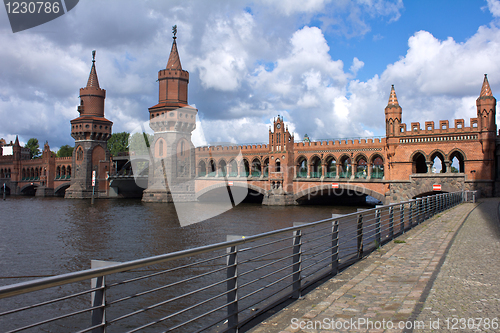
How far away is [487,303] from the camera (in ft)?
17.0

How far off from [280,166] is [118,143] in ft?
171

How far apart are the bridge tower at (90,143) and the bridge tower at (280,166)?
3034cm

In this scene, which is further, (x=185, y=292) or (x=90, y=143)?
(x=90, y=143)

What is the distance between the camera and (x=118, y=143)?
83.1 metres

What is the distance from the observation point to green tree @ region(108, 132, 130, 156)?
271 ft

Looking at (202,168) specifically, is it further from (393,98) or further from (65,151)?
(65,151)

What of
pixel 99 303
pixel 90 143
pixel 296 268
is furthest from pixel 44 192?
pixel 99 303

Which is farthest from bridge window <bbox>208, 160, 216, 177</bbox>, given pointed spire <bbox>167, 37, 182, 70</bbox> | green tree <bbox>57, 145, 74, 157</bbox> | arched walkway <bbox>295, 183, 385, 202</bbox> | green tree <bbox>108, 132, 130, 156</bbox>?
green tree <bbox>57, 145, 74, 157</bbox>

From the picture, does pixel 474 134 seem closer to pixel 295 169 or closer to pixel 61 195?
pixel 295 169

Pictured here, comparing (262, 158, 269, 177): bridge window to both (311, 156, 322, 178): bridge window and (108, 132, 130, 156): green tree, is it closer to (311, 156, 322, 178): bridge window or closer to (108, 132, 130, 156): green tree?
(311, 156, 322, 178): bridge window

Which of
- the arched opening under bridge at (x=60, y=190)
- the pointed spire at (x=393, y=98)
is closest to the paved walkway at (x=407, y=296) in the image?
the pointed spire at (x=393, y=98)

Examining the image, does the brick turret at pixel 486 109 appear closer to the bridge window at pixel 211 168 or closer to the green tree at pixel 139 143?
the bridge window at pixel 211 168

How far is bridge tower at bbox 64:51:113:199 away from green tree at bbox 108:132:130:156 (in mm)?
22416

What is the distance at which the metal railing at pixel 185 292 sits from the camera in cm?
332
